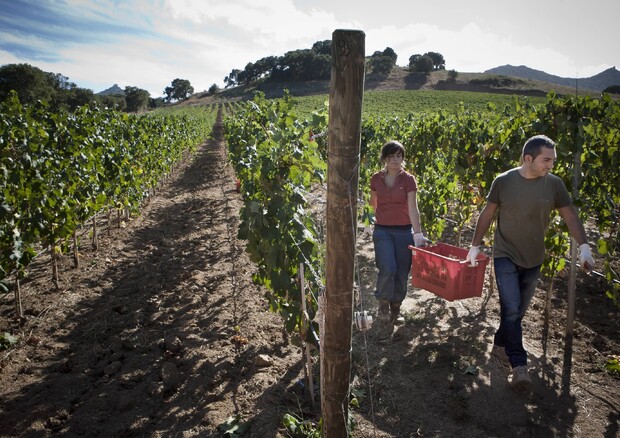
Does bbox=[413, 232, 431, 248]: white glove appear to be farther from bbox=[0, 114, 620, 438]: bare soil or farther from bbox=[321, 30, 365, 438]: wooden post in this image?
bbox=[321, 30, 365, 438]: wooden post

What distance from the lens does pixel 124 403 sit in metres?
3.20

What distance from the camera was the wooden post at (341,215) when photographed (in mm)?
1855

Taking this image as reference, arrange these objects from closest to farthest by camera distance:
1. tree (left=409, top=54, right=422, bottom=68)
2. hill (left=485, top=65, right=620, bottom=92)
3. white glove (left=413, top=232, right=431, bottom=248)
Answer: white glove (left=413, top=232, right=431, bottom=248) → tree (left=409, top=54, right=422, bottom=68) → hill (left=485, top=65, right=620, bottom=92)

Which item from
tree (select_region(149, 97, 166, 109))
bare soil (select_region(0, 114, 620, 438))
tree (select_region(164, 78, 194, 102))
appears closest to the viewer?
bare soil (select_region(0, 114, 620, 438))

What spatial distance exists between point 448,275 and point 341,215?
188 centimetres

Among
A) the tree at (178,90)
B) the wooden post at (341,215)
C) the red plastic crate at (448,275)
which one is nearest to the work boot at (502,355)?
the red plastic crate at (448,275)

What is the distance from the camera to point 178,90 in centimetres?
11044

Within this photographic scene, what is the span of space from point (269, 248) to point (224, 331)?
4.88 ft

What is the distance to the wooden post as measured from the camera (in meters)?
1.86

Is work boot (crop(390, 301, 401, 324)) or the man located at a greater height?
the man

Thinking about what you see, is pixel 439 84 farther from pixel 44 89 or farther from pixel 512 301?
pixel 512 301

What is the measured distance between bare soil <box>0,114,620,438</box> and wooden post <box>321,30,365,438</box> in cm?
45

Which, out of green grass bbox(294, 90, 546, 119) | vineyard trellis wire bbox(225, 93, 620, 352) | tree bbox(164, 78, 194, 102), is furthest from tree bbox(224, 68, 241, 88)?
vineyard trellis wire bbox(225, 93, 620, 352)

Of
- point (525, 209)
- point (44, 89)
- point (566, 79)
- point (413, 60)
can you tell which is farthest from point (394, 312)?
point (566, 79)
